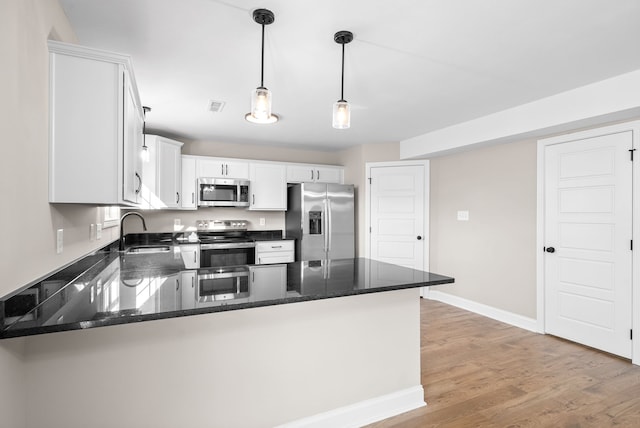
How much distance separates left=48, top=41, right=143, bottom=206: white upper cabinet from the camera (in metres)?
1.61

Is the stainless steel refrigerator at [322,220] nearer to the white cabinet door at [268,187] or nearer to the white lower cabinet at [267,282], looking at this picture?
the white cabinet door at [268,187]

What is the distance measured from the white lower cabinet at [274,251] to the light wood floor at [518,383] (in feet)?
7.48

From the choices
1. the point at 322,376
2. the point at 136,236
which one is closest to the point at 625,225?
the point at 322,376

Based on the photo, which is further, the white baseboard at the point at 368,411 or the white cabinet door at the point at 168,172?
the white cabinet door at the point at 168,172

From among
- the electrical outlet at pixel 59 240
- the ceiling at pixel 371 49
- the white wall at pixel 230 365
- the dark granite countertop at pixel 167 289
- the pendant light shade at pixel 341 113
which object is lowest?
the white wall at pixel 230 365

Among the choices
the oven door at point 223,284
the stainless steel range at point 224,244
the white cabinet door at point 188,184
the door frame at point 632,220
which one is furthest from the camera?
the white cabinet door at point 188,184

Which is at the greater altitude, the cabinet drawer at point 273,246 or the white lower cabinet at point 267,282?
the white lower cabinet at point 267,282

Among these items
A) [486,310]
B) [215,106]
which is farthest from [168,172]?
[486,310]

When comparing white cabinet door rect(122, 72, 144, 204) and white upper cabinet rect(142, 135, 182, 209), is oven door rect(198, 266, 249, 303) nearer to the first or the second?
white cabinet door rect(122, 72, 144, 204)

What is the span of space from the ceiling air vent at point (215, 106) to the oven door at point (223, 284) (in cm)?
191

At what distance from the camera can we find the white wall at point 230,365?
1441mm

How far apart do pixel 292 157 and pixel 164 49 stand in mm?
3404

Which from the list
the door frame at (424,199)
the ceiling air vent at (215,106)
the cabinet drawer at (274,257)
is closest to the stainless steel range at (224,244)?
the cabinet drawer at (274,257)

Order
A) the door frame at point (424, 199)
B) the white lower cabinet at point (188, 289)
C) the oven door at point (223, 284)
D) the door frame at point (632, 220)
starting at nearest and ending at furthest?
the white lower cabinet at point (188, 289) < the oven door at point (223, 284) < the door frame at point (632, 220) < the door frame at point (424, 199)
